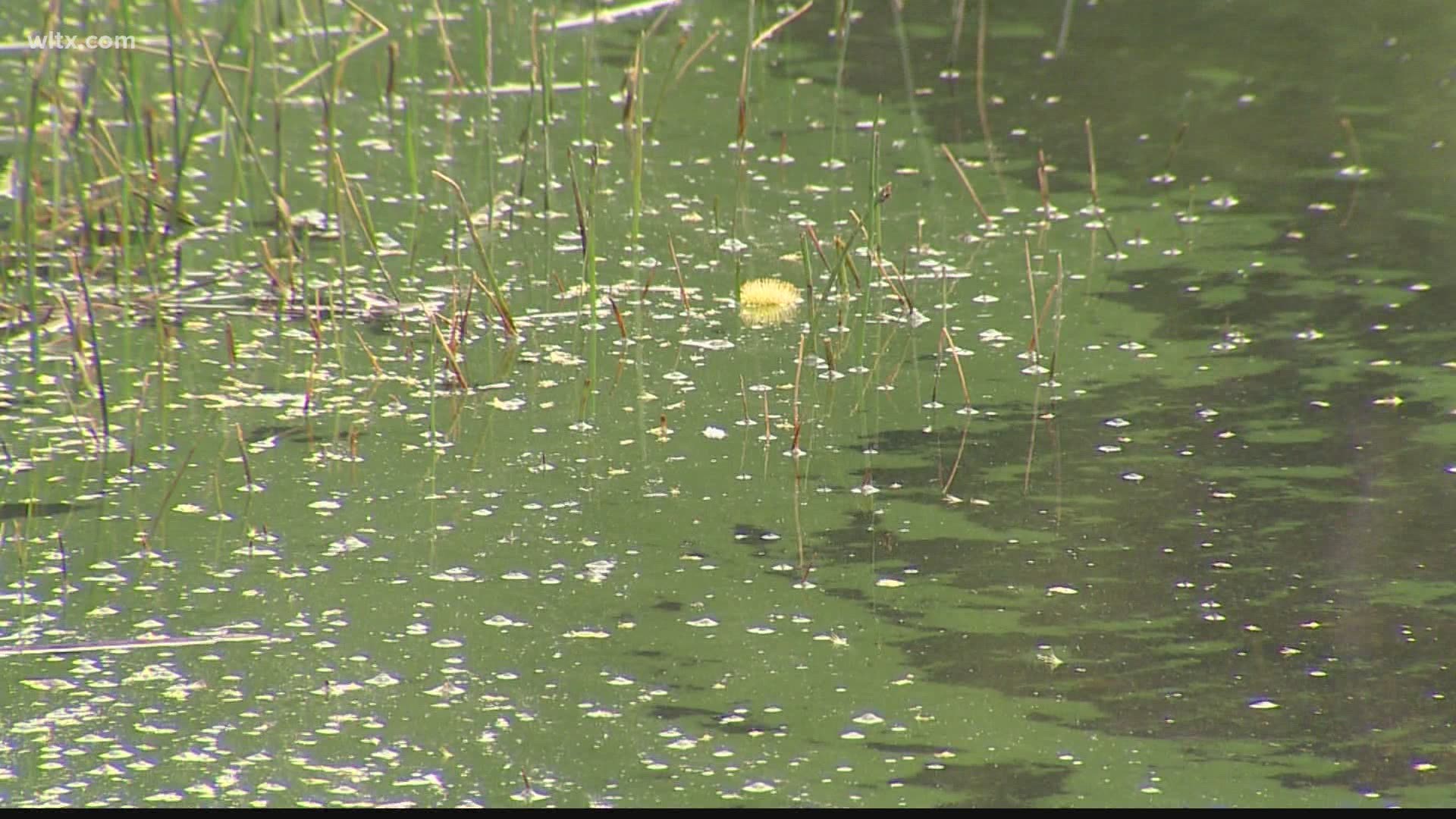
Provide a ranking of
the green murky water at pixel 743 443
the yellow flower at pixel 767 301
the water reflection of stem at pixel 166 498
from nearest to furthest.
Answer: the green murky water at pixel 743 443 < the water reflection of stem at pixel 166 498 < the yellow flower at pixel 767 301

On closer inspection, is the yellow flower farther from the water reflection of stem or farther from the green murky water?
the water reflection of stem

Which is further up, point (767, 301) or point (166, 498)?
point (767, 301)

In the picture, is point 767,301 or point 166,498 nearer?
point 166,498

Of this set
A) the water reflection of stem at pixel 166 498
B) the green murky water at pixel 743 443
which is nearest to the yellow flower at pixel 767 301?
the green murky water at pixel 743 443

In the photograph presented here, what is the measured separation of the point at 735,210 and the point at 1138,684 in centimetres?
174

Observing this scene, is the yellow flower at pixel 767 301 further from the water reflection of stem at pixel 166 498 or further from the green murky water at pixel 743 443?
the water reflection of stem at pixel 166 498

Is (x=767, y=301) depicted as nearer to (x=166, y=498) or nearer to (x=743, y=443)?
(x=743, y=443)

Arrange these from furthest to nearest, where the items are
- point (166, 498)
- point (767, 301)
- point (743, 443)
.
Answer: point (767, 301)
point (743, 443)
point (166, 498)

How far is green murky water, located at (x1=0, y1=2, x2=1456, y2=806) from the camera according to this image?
2205 millimetres

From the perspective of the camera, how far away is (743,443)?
9.90 feet

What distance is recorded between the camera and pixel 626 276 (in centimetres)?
370

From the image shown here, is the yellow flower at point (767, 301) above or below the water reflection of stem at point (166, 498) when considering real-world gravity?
above

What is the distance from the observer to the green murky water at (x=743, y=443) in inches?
86.8

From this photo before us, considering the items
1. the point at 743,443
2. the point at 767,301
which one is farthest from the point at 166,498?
the point at 767,301
